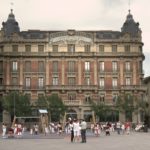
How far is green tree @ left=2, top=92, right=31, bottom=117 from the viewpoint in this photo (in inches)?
3898

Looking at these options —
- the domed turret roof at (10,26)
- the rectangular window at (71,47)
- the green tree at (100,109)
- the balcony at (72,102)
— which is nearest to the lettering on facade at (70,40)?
the rectangular window at (71,47)

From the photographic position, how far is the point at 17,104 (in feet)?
327

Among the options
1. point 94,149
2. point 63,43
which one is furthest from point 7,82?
point 94,149

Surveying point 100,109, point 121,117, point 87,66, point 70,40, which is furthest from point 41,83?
point 121,117

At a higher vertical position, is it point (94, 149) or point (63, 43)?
point (63, 43)

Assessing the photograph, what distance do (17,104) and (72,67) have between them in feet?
52.2

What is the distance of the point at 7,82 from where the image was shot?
107m

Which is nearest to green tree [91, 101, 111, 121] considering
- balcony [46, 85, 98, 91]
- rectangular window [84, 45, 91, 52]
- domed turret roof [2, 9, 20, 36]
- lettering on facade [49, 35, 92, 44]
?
balcony [46, 85, 98, 91]

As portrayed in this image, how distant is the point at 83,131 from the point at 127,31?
75.1 m

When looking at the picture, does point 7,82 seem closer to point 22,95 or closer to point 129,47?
point 22,95

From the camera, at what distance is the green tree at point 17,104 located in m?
99.0

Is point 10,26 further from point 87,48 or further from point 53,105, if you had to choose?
point 53,105

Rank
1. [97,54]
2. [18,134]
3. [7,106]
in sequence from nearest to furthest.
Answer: [18,134], [7,106], [97,54]

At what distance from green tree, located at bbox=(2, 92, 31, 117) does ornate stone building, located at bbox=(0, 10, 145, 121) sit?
6.49 meters
